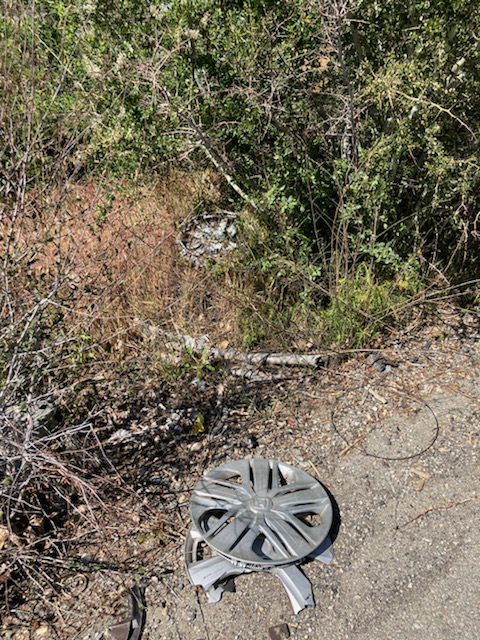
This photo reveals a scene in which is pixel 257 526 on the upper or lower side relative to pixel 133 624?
Result: upper

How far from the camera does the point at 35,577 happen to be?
234 cm

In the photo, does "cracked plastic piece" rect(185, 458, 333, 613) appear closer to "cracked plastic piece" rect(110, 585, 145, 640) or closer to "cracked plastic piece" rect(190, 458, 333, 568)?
"cracked plastic piece" rect(190, 458, 333, 568)

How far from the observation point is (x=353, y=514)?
8.41ft

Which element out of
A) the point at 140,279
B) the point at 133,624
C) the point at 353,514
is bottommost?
the point at 133,624

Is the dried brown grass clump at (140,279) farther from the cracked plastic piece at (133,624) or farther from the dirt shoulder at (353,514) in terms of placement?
the cracked plastic piece at (133,624)

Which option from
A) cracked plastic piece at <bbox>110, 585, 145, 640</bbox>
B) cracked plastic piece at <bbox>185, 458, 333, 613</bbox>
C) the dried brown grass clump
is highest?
the dried brown grass clump

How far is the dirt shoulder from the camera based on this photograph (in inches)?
85.0

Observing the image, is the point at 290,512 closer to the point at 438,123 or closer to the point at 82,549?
the point at 82,549

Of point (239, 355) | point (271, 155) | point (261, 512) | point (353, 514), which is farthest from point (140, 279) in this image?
point (353, 514)

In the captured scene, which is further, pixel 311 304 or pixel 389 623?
pixel 311 304

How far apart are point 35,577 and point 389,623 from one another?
59.4 inches

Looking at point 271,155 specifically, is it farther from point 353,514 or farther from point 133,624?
point 133,624

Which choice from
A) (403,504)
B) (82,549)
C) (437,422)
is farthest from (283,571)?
(437,422)

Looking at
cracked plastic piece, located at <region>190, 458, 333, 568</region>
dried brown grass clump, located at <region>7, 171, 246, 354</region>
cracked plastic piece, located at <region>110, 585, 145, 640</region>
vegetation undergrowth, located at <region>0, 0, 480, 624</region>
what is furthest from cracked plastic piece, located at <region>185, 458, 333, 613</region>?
dried brown grass clump, located at <region>7, 171, 246, 354</region>
